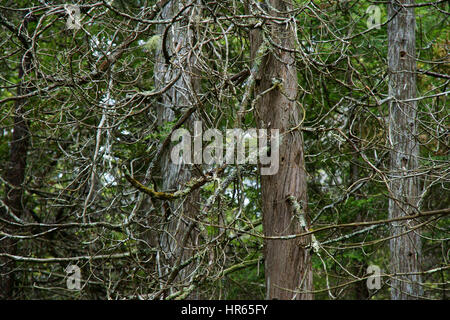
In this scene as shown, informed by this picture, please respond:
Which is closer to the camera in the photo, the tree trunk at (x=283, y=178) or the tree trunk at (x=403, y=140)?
the tree trunk at (x=283, y=178)

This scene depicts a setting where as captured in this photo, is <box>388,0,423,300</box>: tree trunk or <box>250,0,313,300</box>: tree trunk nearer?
<box>250,0,313,300</box>: tree trunk

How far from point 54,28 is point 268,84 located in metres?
5.82

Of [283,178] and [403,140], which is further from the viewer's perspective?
[403,140]

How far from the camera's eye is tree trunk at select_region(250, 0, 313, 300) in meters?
4.64

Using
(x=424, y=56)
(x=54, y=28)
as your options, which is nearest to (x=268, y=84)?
(x=424, y=56)

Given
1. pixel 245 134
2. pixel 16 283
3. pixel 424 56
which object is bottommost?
pixel 16 283

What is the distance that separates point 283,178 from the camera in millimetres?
4785

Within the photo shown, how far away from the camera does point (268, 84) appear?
4961mm

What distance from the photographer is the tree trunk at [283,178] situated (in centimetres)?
464

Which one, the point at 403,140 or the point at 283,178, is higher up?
the point at 403,140

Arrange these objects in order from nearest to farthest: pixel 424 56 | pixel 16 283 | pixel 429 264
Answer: pixel 424 56 < pixel 16 283 < pixel 429 264
